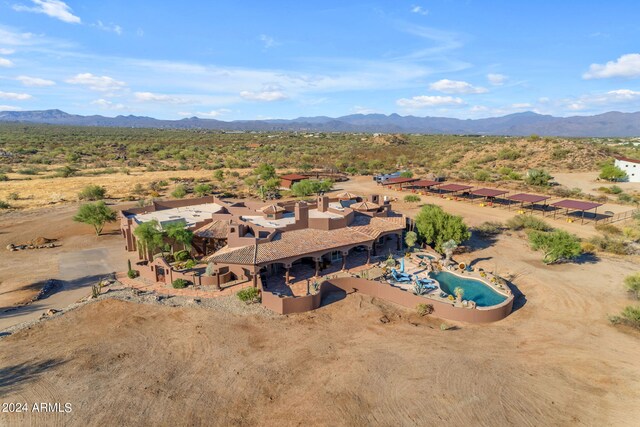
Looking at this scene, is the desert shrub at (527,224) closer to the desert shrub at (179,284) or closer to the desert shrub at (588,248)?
the desert shrub at (588,248)

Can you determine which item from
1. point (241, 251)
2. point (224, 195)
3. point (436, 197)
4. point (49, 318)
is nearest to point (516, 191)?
point (436, 197)

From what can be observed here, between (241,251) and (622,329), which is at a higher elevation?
(241,251)

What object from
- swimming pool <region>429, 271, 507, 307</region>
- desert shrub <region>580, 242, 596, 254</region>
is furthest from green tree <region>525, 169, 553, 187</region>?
swimming pool <region>429, 271, 507, 307</region>

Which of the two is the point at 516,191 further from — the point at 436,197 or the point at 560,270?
the point at 560,270

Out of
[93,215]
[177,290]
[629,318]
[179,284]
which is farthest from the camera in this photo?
[93,215]

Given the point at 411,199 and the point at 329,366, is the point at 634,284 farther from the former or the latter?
the point at 411,199

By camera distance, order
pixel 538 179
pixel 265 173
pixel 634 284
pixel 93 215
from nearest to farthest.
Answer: pixel 634 284 < pixel 93 215 < pixel 538 179 < pixel 265 173

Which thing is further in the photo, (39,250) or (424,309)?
(39,250)

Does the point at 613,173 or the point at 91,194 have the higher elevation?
the point at 613,173

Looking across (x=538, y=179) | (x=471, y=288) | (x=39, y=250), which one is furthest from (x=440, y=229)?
(x=538, y=179)
